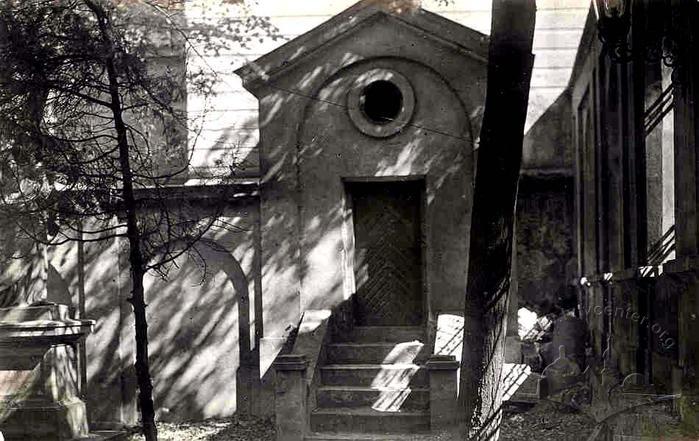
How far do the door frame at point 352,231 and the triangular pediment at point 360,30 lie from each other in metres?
2.08

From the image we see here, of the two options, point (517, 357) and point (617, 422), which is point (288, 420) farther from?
point (617, 422)

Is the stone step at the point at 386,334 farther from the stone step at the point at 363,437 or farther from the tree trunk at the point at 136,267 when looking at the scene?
the tree trunk at the point at 136,267

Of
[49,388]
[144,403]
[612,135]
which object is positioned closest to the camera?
[144,403]

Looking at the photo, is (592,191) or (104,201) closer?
(104,201)

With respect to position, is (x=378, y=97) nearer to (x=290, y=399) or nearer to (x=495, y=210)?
(x=290, y=399)

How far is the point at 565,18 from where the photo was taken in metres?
17.0

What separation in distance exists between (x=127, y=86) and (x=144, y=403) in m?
3.73

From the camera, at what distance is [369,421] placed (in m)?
11.5

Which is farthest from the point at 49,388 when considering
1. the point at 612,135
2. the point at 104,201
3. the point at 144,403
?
the point at 612,135

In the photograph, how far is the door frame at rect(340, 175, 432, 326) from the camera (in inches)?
529

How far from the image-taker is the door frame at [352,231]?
13445 mm

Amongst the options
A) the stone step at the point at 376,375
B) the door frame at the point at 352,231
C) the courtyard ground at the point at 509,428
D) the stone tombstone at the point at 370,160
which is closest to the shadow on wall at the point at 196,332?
the courtyard ground at the point at 509,428

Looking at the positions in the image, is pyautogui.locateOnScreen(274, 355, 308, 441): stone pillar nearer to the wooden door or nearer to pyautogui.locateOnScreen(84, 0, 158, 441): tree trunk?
pyautogui.locateOnScreen(84, 0, 158, 441): tree trunk

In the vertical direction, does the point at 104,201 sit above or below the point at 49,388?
above
